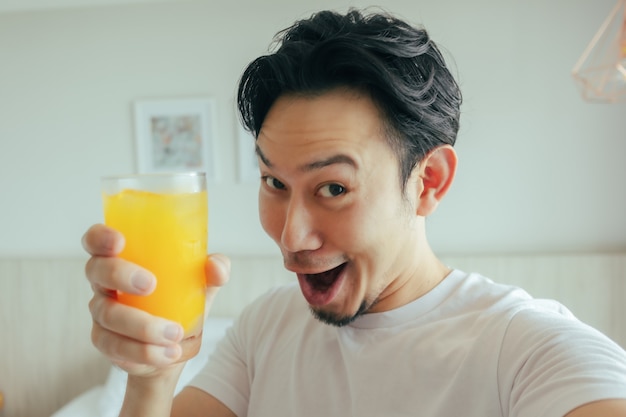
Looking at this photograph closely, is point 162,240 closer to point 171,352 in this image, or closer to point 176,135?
point 171,352

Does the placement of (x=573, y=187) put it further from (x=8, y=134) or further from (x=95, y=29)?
(x=8, y=134)

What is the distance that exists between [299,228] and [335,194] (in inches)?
3.6

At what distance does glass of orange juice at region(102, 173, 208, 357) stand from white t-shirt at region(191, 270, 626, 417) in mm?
377

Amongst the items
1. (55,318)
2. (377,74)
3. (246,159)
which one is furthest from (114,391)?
(377,74)

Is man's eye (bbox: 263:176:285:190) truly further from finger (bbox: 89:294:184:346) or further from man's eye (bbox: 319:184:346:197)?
finger (bbox: 89:294:184:346)

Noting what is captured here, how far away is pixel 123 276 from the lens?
2.46 feet

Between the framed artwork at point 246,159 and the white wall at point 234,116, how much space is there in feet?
0.16

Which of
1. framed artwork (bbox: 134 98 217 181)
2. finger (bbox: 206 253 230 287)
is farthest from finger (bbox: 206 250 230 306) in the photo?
framed artwork (bbox: 134 98 217 181)

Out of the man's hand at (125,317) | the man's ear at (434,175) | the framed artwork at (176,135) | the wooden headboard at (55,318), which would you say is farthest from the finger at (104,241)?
the framed artwork at (176,135)

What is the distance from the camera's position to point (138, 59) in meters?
3.27

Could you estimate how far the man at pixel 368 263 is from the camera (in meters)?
0.94

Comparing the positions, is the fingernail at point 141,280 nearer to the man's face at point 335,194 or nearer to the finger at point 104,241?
the finger at point 104,241

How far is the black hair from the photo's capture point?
1011 millimetres

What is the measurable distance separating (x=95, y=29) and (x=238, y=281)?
1634 millimetres
